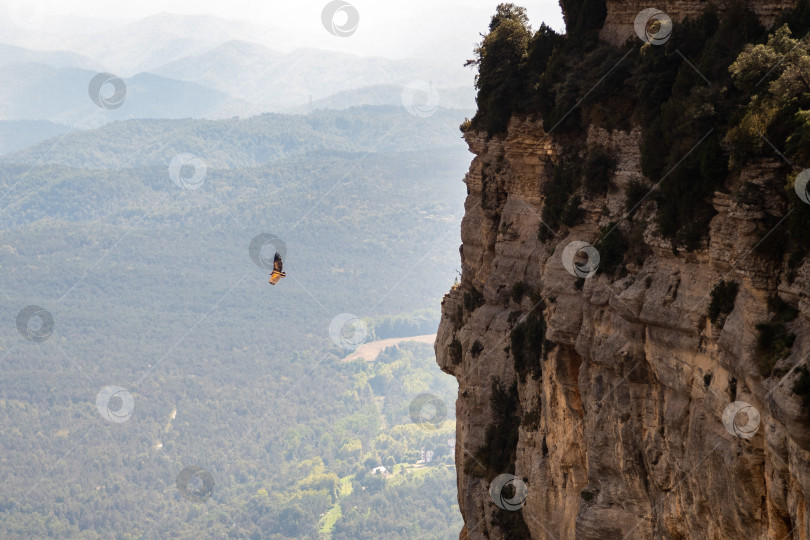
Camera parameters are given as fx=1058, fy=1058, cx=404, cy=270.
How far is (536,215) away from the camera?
33.8 metres

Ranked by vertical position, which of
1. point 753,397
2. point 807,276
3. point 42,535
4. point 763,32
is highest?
point 763,32

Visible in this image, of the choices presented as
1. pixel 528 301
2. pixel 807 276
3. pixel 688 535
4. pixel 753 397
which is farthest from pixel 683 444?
pixel 528 301

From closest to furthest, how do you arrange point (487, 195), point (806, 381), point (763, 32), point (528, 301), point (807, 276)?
point (806, 381)
point (807, 276)
point (763, 32)
point (528, 301)
point (487, 195)

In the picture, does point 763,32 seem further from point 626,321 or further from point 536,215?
point 536,215

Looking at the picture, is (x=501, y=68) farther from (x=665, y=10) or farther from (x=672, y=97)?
(x=672, y=97)

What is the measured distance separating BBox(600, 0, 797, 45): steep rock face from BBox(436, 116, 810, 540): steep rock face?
323 cm

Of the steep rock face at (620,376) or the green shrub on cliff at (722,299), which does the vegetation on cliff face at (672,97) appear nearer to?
the steep rock face at (620,376)

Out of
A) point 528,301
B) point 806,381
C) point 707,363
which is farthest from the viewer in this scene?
point 528,301

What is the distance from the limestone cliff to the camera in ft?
64.1

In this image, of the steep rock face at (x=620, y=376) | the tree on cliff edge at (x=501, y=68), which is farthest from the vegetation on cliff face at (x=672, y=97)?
the steep rock face at (x=620, y=376)

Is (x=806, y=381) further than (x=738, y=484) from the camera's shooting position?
No

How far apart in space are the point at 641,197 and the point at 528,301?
7.93 meters

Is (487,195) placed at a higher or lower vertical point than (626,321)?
higher

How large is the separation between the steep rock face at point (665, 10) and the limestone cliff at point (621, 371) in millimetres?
73
